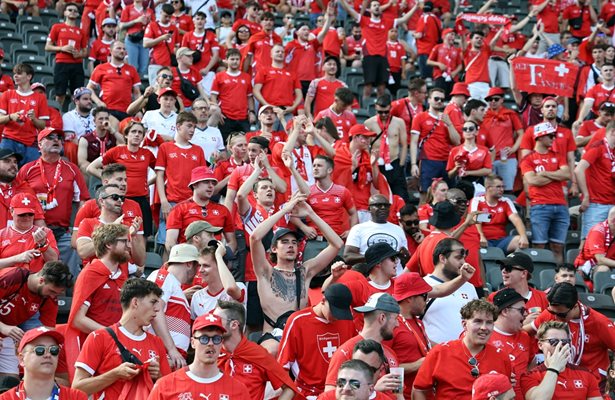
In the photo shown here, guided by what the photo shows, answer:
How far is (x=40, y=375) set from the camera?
263 inches

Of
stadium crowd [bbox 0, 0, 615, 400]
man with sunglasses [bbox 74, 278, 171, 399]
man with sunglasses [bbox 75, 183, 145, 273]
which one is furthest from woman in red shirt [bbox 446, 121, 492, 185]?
man with sunglasses [bbox 74, 278, 171, 399]

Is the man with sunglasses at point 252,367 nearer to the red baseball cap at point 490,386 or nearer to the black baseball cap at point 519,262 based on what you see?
the red baseball cap at point 490,386

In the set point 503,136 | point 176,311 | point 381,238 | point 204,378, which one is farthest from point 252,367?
point 503,136

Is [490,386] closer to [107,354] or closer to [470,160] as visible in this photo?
[107,354]

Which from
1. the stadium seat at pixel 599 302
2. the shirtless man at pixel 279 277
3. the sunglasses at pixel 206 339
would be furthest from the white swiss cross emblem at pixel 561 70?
the sunglasses at pixel 206 339

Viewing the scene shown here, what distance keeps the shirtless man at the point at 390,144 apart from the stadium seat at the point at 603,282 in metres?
2.82

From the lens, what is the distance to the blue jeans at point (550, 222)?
13.5 m

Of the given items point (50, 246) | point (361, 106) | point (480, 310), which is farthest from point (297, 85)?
point (480, 310)

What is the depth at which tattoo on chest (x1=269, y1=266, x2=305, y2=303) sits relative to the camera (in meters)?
9.08

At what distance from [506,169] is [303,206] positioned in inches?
233

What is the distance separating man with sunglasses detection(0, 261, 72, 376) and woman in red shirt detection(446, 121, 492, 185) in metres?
6.09

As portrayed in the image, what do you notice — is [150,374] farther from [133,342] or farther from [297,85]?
[297,85]

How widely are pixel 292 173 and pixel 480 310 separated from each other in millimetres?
4142

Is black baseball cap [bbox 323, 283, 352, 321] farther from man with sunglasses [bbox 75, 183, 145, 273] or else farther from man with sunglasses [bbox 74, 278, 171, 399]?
man with sunglasses [bbox 75, 183, 145, 273]
